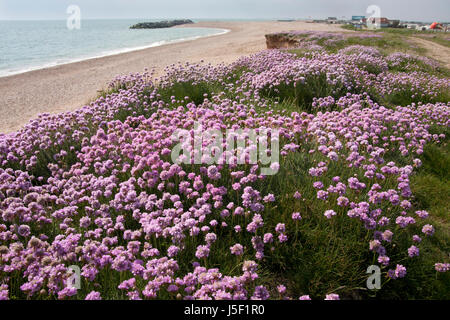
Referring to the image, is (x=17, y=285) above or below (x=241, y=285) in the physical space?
below

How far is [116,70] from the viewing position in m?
21.3

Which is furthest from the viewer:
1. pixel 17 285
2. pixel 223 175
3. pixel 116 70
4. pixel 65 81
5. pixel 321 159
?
pixel 116 70

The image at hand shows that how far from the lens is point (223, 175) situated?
401 centimetres

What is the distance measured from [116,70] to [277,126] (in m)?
19.3

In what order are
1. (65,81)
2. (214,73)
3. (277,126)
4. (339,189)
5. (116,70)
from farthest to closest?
(116,70) → (65,81) → (214,73) → (277,126) → (339,189)

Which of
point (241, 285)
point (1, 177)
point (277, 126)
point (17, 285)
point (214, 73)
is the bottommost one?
point (17, 285)

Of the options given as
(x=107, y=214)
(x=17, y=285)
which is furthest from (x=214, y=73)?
(x=17, y=285)

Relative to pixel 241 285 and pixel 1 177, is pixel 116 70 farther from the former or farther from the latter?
pixel 241 285
